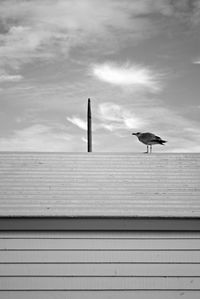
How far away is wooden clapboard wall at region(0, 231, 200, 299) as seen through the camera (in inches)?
311

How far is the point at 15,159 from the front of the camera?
10.6 m

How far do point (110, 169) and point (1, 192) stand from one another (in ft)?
9.24

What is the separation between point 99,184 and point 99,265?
2108 millimetres

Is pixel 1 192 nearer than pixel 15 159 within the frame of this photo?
Yes

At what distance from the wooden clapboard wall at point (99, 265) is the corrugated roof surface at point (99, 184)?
0.51m

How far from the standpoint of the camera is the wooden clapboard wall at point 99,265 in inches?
311

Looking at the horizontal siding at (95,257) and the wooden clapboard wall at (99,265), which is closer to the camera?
the wooden clapboard wall at (99,265)

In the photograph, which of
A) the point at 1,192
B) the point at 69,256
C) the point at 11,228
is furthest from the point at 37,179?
the point at 69,256
